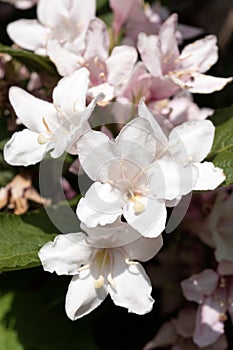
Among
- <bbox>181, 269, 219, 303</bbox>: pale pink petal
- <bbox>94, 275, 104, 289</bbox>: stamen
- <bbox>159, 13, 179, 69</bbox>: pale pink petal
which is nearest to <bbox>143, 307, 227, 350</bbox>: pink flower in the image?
<bbox>181, 269, 219, 303</bbox>: pale pink petal

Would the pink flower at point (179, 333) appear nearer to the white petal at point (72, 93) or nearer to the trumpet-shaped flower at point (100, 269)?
the trumpet-shaped flower at point (100, 269)

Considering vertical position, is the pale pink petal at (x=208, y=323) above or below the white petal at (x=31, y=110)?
below

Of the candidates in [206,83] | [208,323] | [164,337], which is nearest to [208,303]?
[208,323]

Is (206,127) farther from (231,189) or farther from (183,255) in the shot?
(183,255)

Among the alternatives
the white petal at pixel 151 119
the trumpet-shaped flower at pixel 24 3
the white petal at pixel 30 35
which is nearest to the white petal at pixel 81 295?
the white petal at pixel 151 119

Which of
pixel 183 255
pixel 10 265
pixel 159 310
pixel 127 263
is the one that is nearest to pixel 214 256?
pixel 183 255

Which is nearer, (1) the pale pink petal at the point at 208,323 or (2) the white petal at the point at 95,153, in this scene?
(2) the white petal at the point at 95,153
